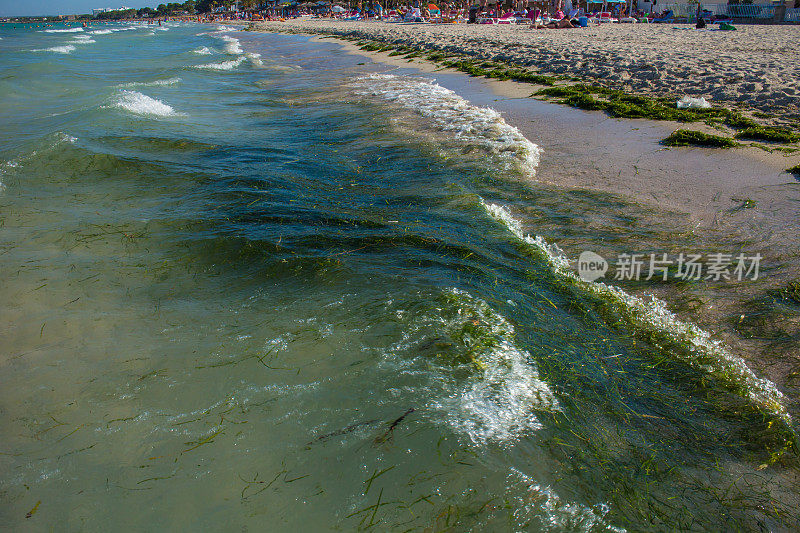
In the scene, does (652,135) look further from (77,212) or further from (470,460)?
(77,212)

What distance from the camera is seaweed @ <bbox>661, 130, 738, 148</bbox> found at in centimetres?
673

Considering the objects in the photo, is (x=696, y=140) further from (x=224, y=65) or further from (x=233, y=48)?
(x=233, y=48)

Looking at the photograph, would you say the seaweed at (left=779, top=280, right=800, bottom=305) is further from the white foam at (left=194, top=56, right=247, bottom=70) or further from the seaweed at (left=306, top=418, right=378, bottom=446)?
the white foam at (left=194, top=56, right=247, bottom=70)

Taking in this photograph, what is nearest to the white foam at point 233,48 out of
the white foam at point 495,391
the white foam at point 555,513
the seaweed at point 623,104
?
the seaweed at point 623,104

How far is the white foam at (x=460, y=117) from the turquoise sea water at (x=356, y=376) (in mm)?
821

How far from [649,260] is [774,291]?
0.93 metres

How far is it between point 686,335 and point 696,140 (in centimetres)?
525

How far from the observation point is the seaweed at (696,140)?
673 cm

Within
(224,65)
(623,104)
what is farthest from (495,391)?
(224,65)

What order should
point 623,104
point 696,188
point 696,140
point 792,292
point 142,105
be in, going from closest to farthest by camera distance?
point 792,292 < point 696,188 < point 696,140 < point 623,104 < point 142,105

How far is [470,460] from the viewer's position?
234cm

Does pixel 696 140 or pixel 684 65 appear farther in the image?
pixel 684 65

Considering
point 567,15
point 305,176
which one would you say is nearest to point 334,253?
point 305,176

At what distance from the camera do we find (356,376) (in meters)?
2.91
